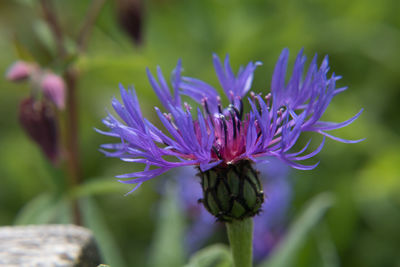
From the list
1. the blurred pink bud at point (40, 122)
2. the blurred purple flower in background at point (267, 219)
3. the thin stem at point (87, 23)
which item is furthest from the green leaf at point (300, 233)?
the thin stem at point (87, 23)

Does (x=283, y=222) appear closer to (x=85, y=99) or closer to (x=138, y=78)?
(x=138, y=78)

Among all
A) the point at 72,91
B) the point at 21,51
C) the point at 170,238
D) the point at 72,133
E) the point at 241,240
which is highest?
the point at 21,51

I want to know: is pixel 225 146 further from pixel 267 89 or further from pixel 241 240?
pixel 267 89

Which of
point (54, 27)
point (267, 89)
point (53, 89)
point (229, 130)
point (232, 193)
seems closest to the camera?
point (232, 193)

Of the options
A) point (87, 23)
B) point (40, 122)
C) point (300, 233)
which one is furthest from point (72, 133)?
point (300, 233)

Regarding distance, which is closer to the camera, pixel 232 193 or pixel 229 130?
pixel 232 193

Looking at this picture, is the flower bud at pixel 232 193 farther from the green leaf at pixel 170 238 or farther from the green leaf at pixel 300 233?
the green leaf at pixel 170 238
